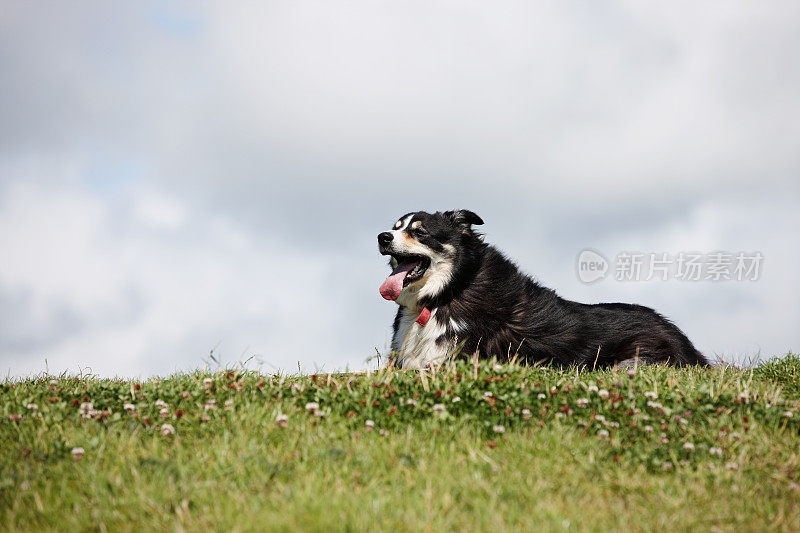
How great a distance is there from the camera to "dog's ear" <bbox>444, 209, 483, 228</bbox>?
387 inches

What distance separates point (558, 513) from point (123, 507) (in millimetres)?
2853

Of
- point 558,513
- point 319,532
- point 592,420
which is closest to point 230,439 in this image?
point 319,532

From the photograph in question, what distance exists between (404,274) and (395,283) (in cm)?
19

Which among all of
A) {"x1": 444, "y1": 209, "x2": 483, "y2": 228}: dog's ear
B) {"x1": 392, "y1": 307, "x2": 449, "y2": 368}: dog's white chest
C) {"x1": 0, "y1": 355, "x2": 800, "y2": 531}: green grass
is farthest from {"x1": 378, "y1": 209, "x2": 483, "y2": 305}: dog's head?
{"x1": 0, "y1": 355, "x2": 800, "y2": 531}: green grass

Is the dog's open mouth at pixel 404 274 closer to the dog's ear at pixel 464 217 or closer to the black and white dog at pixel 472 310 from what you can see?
the black and white dog at pixel 472 310

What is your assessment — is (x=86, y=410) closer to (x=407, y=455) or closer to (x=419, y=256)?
(x=407, y=455)

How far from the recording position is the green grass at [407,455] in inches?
167

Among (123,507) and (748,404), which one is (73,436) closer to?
(123,507)

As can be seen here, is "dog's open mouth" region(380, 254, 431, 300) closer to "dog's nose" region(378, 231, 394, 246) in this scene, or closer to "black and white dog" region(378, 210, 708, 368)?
"black and white dog" region(378, 210, 708, 368)

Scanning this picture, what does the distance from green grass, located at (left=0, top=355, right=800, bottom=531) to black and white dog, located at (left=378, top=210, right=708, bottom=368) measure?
2.16 metres

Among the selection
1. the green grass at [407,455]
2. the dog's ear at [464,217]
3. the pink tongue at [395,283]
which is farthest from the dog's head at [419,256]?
the green grass at [407,455]

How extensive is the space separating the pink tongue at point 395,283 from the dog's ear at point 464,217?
3.26 feet

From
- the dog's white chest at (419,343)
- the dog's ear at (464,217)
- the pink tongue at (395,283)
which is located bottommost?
the dog's white chest at (419,343)

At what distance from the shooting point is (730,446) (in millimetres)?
5539
